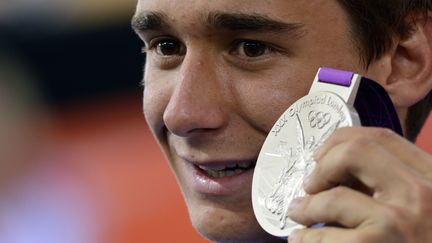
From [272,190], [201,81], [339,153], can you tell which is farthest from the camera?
[201,81]

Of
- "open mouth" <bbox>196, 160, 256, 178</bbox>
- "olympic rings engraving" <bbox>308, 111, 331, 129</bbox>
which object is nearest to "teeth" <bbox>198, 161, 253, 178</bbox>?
"open mouth" <bbox>196, 160, 256, 178</bbox>

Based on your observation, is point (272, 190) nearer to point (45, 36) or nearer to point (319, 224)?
point (319, 224)

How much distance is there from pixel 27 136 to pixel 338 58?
399cm

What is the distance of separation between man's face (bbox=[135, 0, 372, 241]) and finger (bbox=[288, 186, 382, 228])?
505 mm

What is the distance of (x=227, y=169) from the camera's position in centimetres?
229

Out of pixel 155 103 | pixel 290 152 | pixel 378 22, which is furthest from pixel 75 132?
pixel 290 152

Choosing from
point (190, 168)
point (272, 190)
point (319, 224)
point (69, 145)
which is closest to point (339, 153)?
point (319, 224)

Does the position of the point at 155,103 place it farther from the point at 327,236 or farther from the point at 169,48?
the point at 327,236

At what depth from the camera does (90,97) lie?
20.1 feet

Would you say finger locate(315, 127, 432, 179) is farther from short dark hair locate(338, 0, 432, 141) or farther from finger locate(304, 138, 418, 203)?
short dark hair locate(338, 0, 432, 141)

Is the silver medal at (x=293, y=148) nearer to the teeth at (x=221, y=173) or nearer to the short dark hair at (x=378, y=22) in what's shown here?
the teeth at (x=221, y=173)

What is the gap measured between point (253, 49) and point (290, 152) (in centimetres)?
37

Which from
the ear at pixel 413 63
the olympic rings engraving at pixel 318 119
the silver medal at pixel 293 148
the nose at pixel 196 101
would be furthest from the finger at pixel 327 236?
the ear at pixel 413 63

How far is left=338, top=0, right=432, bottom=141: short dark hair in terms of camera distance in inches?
90.2
